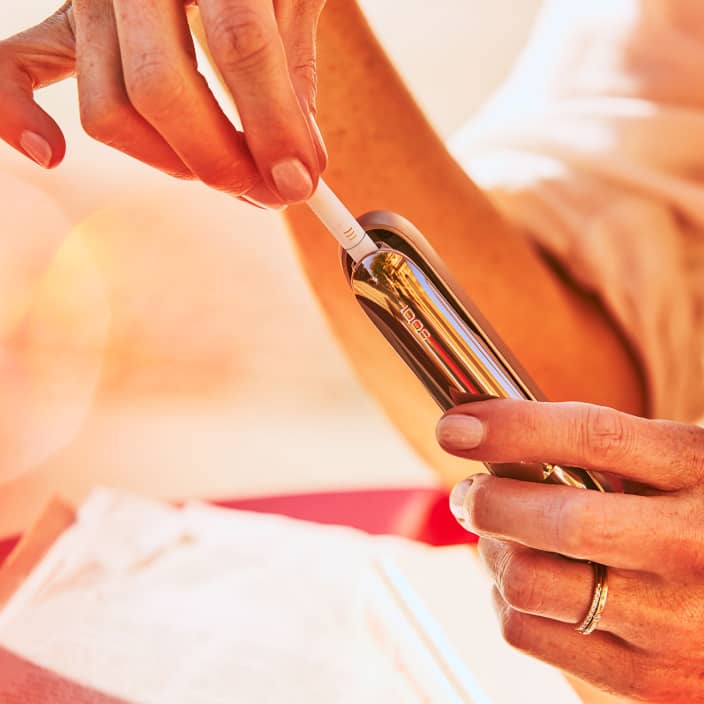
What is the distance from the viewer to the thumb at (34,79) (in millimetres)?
308

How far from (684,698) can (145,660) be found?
26 cm

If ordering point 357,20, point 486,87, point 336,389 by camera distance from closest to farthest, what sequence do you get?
1. point 357,20
2. point 336,389
3. point 486,87

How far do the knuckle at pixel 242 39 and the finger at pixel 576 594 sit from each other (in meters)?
0.22

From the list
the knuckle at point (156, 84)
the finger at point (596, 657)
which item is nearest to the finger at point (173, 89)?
the knuckle at point (156, 84)

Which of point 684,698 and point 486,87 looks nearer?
point 684,698

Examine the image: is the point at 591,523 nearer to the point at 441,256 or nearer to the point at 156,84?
the point at 156,84

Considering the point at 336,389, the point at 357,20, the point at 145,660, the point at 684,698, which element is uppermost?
the point at 357,20

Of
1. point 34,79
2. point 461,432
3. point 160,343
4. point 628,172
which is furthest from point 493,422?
point 160,343

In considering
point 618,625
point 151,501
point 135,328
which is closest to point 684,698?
point 618,625

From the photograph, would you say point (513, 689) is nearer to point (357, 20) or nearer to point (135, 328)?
point (357, 20)

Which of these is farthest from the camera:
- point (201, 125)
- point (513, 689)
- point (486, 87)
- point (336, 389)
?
point (486, 87)

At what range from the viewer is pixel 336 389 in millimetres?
903

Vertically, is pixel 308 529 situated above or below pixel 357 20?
below

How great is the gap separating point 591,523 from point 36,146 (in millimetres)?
264
